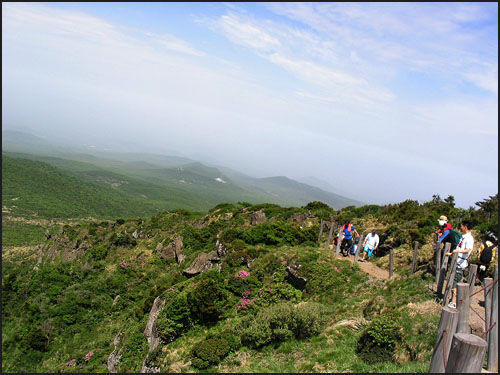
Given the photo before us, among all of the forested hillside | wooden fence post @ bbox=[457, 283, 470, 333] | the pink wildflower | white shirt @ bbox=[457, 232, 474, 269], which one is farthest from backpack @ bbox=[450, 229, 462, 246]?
the pink wildflower

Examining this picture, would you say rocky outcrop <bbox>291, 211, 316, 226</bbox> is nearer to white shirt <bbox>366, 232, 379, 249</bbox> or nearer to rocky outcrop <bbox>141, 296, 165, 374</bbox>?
white shirt <bbox>366, 232, 379, 249</bbox>

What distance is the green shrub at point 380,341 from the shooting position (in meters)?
7.52

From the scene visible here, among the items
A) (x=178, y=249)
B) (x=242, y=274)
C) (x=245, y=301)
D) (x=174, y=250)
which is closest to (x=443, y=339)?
(x=245, y=301)

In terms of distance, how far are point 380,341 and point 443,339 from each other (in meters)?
4.41

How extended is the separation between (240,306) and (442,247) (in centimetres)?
967

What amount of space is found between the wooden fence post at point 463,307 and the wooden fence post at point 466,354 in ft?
4.48

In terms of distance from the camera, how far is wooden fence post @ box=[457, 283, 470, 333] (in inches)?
184

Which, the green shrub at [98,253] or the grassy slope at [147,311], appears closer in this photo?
the grassy slope at [147,311]

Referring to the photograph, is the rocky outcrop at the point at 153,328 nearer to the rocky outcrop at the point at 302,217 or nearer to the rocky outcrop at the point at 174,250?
the rocky outcrop at the point at 174,250

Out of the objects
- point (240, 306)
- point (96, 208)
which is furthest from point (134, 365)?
point (96, 208)

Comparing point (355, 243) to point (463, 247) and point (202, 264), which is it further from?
point (202, 264)

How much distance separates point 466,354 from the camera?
135 inches

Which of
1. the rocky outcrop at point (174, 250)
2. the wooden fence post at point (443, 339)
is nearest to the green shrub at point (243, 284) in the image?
the wooden fence post at point (443, 339)

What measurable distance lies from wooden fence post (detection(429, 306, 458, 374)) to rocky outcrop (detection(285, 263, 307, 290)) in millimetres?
11220
